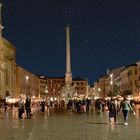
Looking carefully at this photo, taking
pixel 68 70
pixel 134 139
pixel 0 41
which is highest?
pixel 0 41

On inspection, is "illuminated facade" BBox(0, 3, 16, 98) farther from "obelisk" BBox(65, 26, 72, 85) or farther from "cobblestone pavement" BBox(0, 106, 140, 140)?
"cobblestone pavement" BBox(0, 106, 140, 140)

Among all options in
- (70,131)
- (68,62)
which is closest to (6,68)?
(68,62)

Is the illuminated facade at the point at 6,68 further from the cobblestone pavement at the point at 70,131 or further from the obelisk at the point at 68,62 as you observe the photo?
the cobblestone pavement at the point at 70,131

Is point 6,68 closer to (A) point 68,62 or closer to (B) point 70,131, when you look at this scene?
(A) point 68,62

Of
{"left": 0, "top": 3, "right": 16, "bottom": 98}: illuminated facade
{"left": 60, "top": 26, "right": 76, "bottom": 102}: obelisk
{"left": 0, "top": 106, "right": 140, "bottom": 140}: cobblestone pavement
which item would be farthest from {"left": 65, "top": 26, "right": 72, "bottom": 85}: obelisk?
{"left": 0, "top": 106, "right": 140, "bottom": 140}: cobblestone pavement

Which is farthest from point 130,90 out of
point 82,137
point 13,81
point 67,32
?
point 82,137

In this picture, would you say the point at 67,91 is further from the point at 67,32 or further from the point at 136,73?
the point at 136,73

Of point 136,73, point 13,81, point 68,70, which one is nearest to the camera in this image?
point 68,70

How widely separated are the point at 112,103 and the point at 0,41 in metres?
82.9

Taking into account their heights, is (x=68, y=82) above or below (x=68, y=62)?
below

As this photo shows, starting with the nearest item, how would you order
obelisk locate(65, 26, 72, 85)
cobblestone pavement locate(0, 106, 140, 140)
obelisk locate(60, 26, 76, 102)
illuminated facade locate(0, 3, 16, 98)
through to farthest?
1. cobblestone pavement locate(0, 106, 140, 140)
2. obelisk locate(65, 26, 72, 85)
3. obelisk locate(60, 26, 76, 102)
4. illuminated facade locate(0, 3, 16, 98)

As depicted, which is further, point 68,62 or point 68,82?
point 68,82

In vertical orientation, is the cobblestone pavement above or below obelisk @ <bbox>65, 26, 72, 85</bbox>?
below

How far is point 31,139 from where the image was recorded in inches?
758
